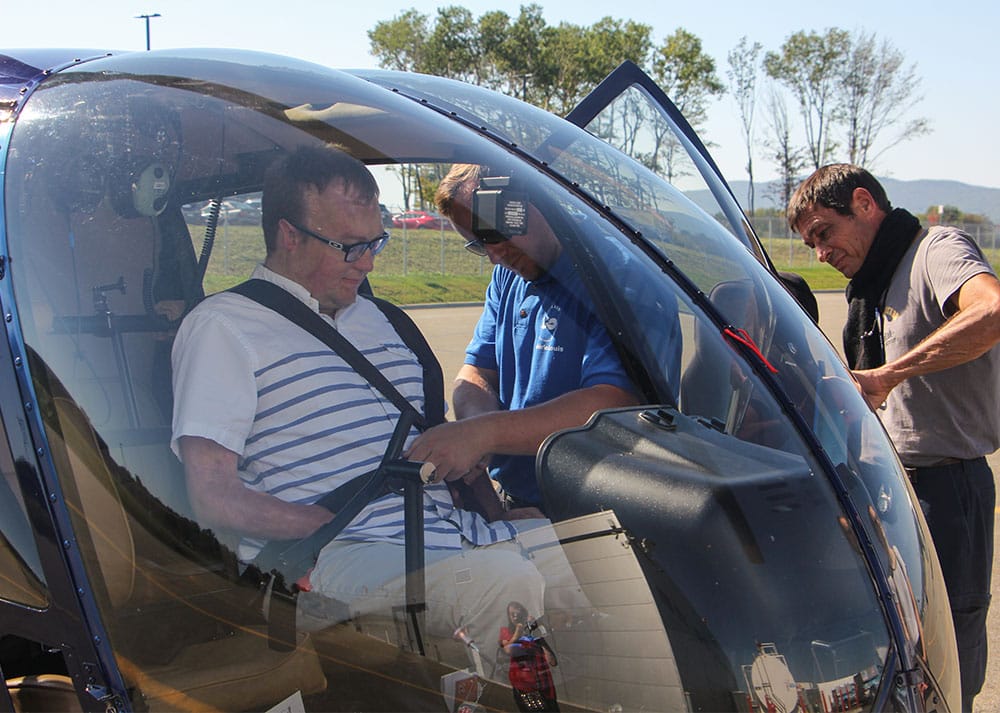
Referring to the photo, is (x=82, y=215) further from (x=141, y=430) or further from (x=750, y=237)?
(x=750, y=237)

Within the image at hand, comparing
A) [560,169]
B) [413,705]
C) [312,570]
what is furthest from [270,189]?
[413,705]

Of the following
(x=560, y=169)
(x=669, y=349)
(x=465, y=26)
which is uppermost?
(x=465, y=26)

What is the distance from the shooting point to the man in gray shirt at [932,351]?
3.04 metres

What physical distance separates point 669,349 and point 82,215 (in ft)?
3.86

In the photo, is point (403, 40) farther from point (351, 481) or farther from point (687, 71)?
point (351, 481)

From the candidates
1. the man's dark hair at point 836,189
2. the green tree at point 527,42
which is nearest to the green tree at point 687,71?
the green tree at point 527,42

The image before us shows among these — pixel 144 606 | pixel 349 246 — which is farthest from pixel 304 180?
pixel 144 606

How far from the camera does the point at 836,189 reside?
10.9ft

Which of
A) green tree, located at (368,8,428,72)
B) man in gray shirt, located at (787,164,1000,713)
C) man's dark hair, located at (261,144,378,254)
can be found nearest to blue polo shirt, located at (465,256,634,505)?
man's dark hair, located at (261,144,378,254)

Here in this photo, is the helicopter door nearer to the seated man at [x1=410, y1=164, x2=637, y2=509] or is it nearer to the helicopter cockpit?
the helicopter cockpit

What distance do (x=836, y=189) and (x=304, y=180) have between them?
215cm

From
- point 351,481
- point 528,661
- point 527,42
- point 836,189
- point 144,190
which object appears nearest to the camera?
point 528,661

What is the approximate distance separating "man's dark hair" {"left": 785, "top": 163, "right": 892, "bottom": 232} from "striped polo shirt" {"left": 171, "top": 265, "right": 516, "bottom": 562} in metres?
2.09

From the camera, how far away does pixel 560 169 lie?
1993 millimetres
